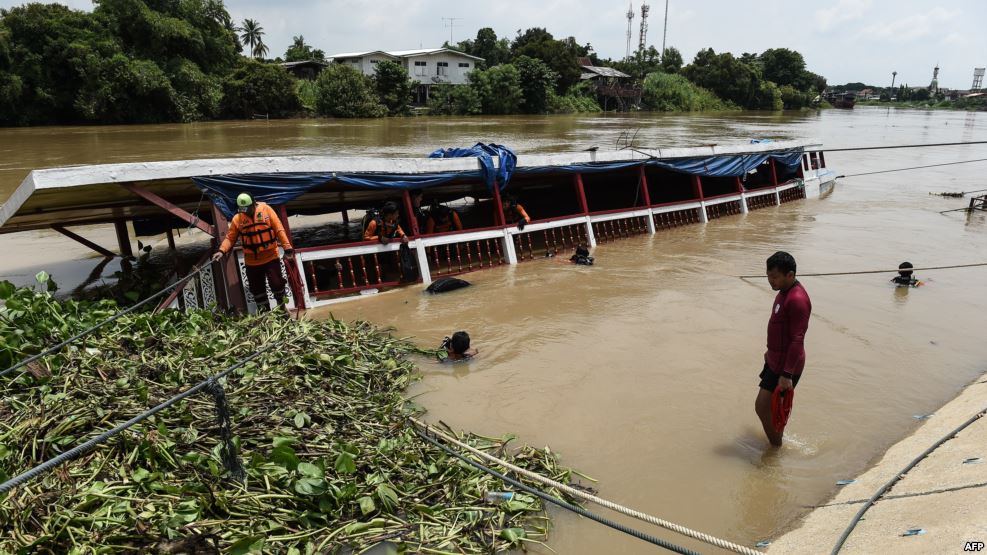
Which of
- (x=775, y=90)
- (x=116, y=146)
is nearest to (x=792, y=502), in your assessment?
(x=116, y=146)

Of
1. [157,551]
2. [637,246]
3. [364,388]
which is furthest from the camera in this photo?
[637,246]

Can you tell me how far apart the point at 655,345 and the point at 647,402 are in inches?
66.3

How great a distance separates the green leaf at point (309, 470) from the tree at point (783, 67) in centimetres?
9498

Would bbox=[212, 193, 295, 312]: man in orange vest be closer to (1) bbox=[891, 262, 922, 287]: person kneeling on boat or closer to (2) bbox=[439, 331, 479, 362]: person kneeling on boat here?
(2) bbox=[439, 331, 479, 362]: person kneeling on boat

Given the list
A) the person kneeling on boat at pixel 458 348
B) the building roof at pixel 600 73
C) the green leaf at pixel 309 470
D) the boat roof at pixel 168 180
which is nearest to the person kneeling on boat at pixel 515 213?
the boat roof at pixel 168 180

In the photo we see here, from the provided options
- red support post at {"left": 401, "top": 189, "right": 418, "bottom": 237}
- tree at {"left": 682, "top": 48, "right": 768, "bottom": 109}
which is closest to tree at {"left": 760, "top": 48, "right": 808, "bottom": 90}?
tree at {"left": 682, "top": 48, "right": 768, "bottom": 109}

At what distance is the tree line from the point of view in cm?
3431

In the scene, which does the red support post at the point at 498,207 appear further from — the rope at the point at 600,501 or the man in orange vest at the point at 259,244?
the rope at the point at 600,501

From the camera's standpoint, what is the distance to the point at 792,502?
4.62m

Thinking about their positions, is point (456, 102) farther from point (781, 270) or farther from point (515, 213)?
point (781, 270)

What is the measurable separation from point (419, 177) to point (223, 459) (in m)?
6.43

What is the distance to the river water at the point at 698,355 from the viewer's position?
494 centimetres

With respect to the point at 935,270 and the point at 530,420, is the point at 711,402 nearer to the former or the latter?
the point at 530,420

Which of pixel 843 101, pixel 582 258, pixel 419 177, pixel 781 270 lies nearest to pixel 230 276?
pixel 419 177
